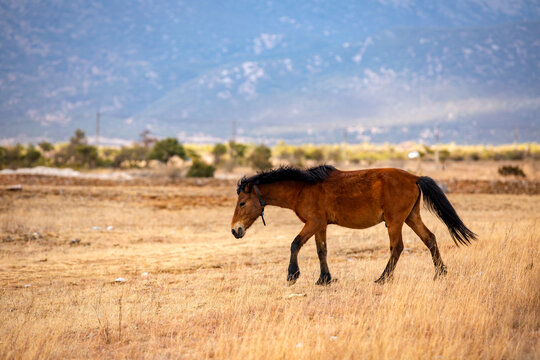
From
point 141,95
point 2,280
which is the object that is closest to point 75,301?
point 2,280

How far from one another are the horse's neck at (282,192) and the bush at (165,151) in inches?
1810

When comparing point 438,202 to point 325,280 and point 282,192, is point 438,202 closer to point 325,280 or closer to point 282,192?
point 325,280

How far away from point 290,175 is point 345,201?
104 centimetres

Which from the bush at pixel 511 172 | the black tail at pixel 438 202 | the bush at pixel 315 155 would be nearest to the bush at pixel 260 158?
the bush at pixel 315 155

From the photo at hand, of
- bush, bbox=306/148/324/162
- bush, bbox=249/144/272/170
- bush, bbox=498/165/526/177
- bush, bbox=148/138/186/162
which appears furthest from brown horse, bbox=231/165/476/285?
bush, bbox=306/148/324/162

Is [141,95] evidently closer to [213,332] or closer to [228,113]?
[228,113]

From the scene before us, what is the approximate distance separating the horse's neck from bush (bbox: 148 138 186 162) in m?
46.0

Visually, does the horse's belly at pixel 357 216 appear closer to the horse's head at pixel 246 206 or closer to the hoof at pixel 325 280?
the hoof at pixel 325 280

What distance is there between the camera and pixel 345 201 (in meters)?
8.56

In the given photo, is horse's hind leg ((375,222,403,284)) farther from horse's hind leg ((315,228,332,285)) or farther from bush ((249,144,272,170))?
bush ((249,144,272,170))

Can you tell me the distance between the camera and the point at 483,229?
14.3 m

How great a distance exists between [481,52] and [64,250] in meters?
205

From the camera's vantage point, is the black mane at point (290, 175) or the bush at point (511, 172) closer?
the black mane at point (290, 175)

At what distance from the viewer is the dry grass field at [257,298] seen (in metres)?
5.66
